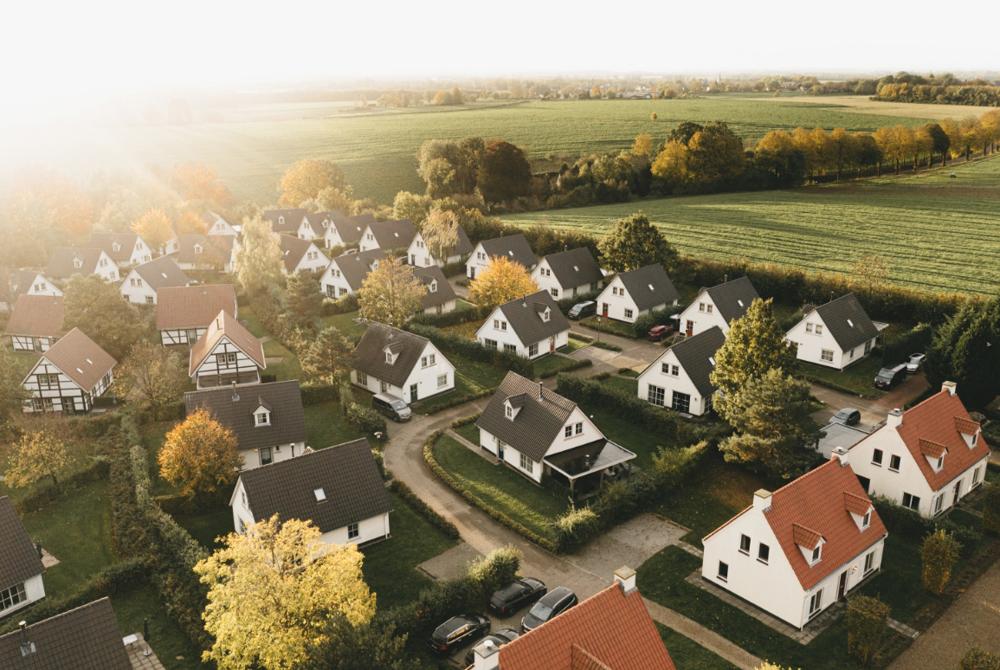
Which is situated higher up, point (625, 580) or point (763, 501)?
point (625, 580)

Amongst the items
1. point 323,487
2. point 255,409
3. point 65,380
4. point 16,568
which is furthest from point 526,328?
point 16,568

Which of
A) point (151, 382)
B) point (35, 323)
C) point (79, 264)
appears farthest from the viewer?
point (79, 264)

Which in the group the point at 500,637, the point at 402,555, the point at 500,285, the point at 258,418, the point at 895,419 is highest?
the point at 500,285

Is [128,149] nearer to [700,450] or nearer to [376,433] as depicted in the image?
[376,433]

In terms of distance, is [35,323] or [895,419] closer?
[895,419]

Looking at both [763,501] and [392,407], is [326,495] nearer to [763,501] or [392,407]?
[392,407]

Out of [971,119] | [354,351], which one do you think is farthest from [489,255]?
[971,119]

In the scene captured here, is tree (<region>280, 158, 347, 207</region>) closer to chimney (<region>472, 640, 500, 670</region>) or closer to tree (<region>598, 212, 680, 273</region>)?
tree (<region>598, 212, 680, 273</region>)
